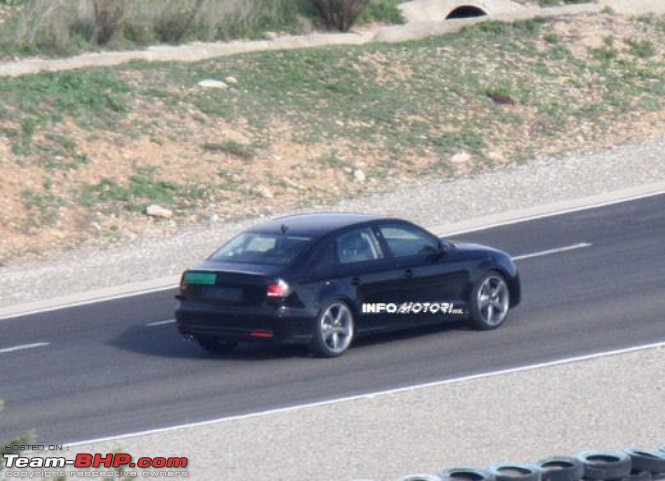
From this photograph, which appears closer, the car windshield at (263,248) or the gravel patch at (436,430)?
the gravel patch at (436,430)

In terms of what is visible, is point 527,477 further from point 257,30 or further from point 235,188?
point 257,30

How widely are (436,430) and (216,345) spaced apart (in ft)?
15.2

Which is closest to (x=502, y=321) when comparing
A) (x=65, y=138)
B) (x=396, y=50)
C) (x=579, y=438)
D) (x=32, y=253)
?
(x=579, y=438)

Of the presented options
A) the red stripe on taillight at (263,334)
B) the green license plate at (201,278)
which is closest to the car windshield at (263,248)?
the green license plate at (201,278)

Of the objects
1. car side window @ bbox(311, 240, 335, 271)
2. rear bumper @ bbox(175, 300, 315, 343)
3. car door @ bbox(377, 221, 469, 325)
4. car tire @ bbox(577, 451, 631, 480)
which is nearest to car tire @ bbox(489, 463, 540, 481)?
car tire @ bbox(577, 451, 631, 480)

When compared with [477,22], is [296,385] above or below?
below

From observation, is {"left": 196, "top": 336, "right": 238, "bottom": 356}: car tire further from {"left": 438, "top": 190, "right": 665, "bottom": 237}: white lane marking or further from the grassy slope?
the grassy slope

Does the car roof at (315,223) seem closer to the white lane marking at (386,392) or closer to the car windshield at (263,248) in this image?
the car windshield at (263,248)

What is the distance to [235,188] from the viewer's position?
24.7 m

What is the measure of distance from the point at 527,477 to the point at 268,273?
237 inches

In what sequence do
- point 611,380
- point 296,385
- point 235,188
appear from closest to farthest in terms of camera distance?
1. point 611,380
2. point 296,385
3. point 235,188

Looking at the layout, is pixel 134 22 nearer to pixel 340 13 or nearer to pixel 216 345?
pixel 340 13

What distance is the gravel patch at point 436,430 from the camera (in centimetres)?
1040

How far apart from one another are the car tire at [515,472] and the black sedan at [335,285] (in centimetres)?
553
